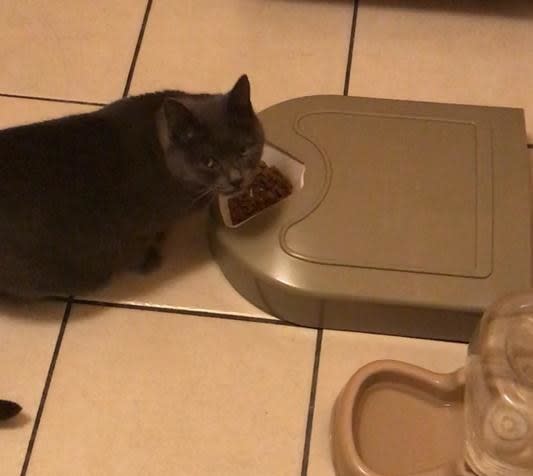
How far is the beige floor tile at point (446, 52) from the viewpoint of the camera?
1.45m

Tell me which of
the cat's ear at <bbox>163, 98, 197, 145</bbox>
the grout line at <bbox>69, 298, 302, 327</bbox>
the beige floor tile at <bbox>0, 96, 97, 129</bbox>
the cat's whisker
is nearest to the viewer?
the cat's ear at <bbox>163, 98, 197, 145</bbox>

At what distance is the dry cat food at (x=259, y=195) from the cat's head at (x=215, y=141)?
3.5 inches

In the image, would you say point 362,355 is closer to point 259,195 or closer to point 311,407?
point 311,407

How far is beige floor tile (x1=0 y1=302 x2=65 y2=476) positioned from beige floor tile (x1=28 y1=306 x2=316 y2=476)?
0.02m

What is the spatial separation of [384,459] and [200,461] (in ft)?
0.80

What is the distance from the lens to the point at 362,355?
1.21 metres

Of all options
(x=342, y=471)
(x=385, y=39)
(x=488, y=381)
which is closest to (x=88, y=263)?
(x=342, y=471)

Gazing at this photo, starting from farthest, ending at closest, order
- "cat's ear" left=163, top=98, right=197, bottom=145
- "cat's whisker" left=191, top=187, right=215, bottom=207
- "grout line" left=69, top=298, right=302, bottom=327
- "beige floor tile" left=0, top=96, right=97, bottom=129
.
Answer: "beige floor tile" left=0, top=96, right=97, bottom=129 → "grout line" left=69, top=298, right=302, bottom=327 → "cat's whisker" left=191, top=187, right=215, bottom=207 → "cat's ear" left=163, top=98, right=197, bottom=145

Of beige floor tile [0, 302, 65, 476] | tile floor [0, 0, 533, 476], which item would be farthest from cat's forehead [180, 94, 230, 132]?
beige floor tile [0, 302, 65, 476]

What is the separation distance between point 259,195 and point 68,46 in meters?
0.53

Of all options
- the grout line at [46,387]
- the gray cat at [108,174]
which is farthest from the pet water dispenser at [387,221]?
the grout line at [46,387]

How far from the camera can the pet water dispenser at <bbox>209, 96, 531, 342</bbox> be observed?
114 cm

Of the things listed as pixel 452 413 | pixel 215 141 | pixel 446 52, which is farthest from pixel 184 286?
pixel 446 52

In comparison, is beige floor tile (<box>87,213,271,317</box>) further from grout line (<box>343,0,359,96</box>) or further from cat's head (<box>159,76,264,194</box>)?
grout line (<box>343,0,359,96</box>)
